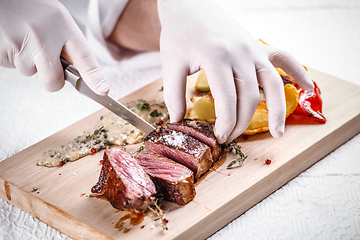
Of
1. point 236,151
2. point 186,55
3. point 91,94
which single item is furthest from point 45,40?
point 236,151

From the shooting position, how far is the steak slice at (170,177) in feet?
7.53

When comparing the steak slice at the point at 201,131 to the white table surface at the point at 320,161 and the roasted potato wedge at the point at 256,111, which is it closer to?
the roasted potato wedge at the point at 256,111

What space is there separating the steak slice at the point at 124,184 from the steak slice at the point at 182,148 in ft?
0.77

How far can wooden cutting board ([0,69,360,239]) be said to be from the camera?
2236 millimetres

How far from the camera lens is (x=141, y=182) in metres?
2.29

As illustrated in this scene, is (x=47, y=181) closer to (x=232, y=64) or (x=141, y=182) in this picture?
(x=141, y=182)

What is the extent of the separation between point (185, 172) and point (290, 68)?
3.71 feet

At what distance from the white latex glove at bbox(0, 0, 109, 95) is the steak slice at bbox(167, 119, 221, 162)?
59 centimetres

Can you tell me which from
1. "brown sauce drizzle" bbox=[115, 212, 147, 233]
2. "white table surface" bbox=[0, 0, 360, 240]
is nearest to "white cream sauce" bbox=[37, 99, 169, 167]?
"white table surface" bbox=[0, 0, 360, 240]

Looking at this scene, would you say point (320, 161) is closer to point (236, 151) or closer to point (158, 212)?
point (236, 151)

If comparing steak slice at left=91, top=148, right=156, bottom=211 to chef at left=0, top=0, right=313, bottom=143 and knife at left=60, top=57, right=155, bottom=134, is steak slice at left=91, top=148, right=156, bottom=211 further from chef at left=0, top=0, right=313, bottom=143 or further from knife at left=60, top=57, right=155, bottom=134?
chef at left=0, top=0, right=313, bottom=143

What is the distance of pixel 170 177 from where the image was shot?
2355 mm

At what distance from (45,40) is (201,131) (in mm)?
1256

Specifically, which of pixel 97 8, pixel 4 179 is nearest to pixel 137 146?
pixel 4 179
